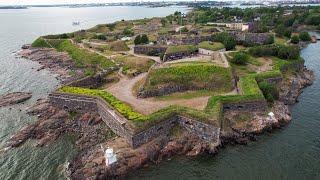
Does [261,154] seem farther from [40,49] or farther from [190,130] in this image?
[40,49]

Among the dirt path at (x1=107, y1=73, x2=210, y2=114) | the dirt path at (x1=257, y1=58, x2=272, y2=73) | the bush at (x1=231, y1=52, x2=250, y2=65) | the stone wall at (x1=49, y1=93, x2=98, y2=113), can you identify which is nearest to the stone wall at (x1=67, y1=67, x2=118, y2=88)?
the stone wall at (x1=49, y1=93, x2=98, y2=113)

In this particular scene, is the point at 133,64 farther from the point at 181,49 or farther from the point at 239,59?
the point at 239,59

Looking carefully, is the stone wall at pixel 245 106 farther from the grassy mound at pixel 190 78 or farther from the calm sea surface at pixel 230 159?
the grassy mound at pixel 190 78

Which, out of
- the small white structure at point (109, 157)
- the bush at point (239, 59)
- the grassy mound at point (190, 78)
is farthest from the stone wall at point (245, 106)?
the bush at point (239, 59)

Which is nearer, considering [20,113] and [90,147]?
[90,147]

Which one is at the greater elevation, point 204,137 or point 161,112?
point 161,112

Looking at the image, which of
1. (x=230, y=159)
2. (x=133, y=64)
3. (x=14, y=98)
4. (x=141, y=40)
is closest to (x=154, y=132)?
(x=230, y=159)

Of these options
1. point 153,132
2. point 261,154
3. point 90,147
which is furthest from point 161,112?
point 261,154

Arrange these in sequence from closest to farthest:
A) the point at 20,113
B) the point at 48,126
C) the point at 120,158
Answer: the point at 120,158 → the point at 48,126 → the point at 20,113
